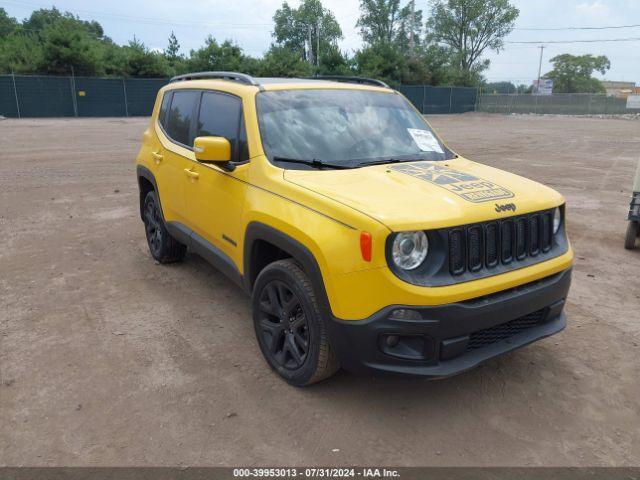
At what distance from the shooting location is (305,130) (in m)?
3.76

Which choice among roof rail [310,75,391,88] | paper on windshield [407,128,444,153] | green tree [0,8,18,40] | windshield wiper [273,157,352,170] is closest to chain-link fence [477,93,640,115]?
roof rail [310,75,391,88]

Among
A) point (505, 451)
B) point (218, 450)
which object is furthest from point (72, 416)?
point (505, 451)

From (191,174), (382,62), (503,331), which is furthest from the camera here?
(382,62)

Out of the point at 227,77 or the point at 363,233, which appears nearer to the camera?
the point at 363,233

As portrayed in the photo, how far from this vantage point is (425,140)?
420 centimetres

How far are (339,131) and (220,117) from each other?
3.36ft

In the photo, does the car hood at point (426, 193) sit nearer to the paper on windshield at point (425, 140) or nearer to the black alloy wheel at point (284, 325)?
the paper on windshield at point (425, 140)

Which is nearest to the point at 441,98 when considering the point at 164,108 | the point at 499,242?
the point at 164,108

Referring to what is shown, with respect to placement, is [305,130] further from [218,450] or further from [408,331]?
[218,450]

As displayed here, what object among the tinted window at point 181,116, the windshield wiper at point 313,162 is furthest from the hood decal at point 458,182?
the tinted window at point 181,116

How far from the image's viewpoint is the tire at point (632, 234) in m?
6.24

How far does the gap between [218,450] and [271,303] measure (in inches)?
38.1

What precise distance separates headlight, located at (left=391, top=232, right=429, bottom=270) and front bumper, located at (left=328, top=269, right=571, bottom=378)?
0.23 m

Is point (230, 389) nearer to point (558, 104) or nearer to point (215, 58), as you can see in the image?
point (215, 58)
